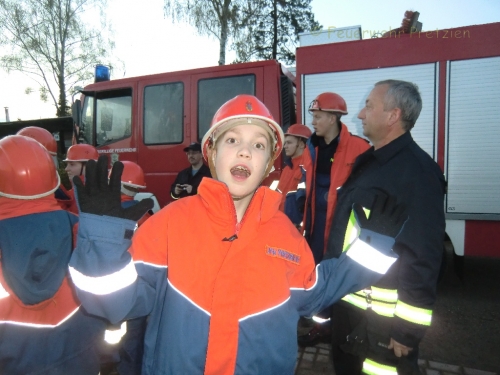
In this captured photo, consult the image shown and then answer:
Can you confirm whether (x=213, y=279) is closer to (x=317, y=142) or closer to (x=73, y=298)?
(x=73, y=298)

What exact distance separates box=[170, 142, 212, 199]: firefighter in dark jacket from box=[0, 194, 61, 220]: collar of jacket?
123 inches

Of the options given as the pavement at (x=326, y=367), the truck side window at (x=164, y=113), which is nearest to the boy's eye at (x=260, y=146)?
the pavement at (x=326, y=367)

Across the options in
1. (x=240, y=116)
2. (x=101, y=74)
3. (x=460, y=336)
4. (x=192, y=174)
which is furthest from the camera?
Result: (x=101, y=74)

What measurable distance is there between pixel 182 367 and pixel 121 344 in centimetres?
203

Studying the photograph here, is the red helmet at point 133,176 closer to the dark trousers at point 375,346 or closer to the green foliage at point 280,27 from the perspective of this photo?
the dark trousers at point 375,346

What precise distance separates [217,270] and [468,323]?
13.3 feet

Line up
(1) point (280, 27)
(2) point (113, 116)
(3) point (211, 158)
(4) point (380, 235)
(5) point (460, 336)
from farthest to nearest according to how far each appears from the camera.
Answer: (1) point (280, 27) < (2) point (113, 116) < (5) point (460, 336) < (3) point (211, 158) < (4) point (380, 235)

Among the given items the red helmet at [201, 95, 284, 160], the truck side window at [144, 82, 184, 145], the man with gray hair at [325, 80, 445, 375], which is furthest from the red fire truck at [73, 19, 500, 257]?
the red helmet at [201, 95, 284, 160]

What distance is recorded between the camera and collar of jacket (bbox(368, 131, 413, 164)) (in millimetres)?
2004

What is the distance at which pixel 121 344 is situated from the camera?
9.75 ft

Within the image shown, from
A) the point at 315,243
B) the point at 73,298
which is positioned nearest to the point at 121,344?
the point at 73,298

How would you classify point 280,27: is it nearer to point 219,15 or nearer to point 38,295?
point 219,15

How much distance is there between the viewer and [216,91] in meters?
5.47

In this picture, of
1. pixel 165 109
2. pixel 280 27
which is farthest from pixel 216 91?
pixel 280 27
